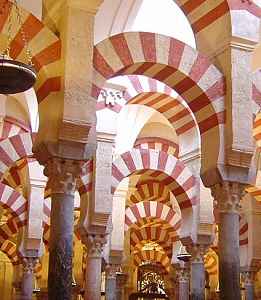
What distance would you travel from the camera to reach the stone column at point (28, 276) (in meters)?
10.4

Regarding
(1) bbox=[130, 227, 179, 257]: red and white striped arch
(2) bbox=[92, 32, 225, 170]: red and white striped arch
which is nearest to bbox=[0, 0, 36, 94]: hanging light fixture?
(2) bbox=[92, 32, 225, 170]: red and white striped arch

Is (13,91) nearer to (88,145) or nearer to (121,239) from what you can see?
(88,145)

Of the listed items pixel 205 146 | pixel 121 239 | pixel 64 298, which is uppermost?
pixel 205 146

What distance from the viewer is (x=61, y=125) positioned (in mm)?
5707

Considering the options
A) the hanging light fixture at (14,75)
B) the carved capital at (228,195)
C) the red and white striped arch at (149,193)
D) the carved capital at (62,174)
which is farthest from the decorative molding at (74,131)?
the red and white striped arch at (149,193)

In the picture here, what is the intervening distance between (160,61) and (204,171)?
1191mm

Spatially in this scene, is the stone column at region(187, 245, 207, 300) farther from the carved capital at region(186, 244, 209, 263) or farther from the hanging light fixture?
the hanging light fixture

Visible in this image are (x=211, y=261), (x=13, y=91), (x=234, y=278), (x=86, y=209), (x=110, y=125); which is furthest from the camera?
(x=211, y=261)

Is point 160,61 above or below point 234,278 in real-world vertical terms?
above

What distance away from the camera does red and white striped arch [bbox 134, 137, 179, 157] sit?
1302cm

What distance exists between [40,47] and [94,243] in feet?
11.7

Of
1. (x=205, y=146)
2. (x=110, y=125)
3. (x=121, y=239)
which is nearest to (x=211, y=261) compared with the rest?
(x=121, y=239)

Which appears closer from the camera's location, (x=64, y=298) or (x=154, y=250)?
(x=64, y=298)

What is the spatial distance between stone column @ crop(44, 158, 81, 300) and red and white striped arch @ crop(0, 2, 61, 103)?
2.18ft
